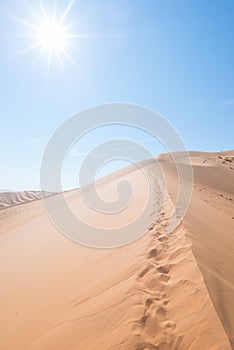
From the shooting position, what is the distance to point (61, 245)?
24.6ft

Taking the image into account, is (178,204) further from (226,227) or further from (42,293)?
(42,293)

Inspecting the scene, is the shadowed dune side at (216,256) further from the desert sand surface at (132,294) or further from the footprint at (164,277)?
the footprint at (164,277)

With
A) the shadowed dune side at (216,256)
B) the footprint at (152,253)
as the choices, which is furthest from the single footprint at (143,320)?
the footprint at (152,253)

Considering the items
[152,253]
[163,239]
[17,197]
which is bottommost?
[152,253]

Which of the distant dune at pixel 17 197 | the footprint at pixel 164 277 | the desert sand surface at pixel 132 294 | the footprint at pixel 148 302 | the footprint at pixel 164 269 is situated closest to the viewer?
the desert sand surface at pixel 132 294

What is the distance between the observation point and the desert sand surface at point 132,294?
2684 mm

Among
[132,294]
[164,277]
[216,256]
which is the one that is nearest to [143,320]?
[132,294]

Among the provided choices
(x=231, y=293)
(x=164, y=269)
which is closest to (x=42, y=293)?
(x=164, y=269)

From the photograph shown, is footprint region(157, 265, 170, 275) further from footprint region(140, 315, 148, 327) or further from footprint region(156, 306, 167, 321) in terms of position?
footprint region(140, 315, 148, 327)

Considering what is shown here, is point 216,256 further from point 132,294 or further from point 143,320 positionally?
point 143,320

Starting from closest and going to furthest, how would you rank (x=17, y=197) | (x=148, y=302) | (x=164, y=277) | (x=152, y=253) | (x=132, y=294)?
(x=148, y=302) → (x=132, y=294) → (x=164, y=277) → (x=152, y=253) → (x=17, y=197)

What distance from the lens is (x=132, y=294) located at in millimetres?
3572

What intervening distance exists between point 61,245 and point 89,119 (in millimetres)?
6703

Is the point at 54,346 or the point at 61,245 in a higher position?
the point at 61,245
